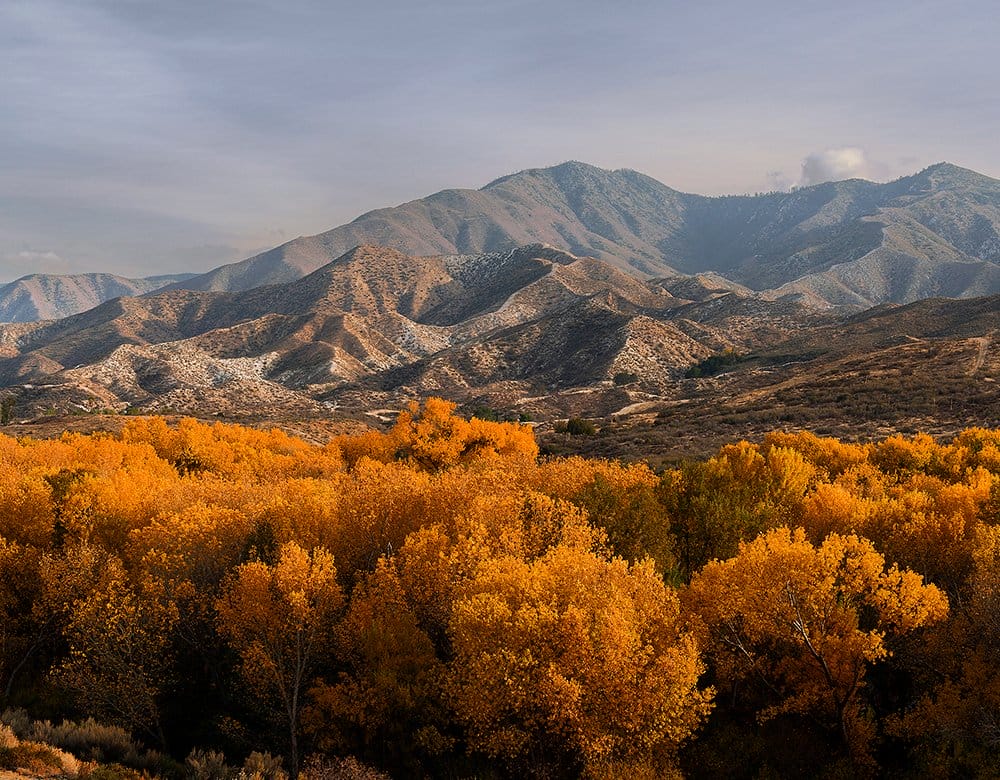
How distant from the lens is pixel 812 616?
23.8 meters

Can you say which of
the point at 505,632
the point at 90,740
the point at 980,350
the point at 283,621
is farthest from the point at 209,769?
the point at 980,350

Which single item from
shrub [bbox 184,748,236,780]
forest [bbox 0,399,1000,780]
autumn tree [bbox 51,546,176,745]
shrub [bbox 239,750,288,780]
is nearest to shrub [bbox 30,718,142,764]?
forest [bbox 0,399,1000,780]

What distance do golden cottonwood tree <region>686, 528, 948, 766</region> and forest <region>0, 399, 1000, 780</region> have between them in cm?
11

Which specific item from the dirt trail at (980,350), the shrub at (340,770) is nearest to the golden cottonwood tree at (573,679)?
the shrub at (340,770)

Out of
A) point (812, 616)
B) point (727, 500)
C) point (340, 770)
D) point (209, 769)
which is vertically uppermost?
point (727, 500)

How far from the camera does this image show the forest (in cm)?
2178

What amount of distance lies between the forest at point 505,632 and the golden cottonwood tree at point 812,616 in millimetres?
112

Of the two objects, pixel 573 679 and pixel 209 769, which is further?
pixel 209 769

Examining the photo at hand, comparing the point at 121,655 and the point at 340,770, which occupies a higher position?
the point at 121,655

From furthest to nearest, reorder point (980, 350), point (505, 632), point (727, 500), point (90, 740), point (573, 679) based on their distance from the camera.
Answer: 1. point (980, 350)
2. point (727, 500)
3. point (90, 740)
4. point (505, 632)
5. point (573, 679)

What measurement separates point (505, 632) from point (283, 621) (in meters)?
11.6

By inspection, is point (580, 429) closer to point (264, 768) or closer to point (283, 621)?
point (283, 621)

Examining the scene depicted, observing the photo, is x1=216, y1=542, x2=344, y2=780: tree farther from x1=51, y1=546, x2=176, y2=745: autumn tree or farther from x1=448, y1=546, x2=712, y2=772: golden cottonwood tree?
x1=448, y1=546, x2=712, y2=772: golden cottonwood tree

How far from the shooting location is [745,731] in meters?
26.1
